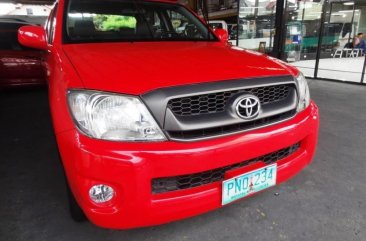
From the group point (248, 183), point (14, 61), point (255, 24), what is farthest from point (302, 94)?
point (255, 24)

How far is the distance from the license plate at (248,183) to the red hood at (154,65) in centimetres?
49

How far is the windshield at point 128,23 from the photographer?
2.12 metres

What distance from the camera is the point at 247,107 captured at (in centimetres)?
140

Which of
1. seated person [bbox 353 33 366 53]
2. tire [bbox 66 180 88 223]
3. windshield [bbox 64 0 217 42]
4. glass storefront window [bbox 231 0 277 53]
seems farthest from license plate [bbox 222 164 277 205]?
seated person [bbox 353 33 366 53]

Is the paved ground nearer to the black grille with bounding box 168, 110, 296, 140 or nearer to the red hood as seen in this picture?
the black grille with bounding box 168, 110, 296, 140

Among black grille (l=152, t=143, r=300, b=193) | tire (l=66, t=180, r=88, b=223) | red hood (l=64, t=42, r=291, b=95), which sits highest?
red hood (l=64, t=42, r=291, b=95)

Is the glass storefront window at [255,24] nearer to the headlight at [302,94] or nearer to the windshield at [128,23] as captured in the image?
the windshield at [128,23]

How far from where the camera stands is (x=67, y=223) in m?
1.76

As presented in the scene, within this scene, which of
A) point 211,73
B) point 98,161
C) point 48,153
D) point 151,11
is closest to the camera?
point 98,161

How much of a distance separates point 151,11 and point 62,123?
1563mm

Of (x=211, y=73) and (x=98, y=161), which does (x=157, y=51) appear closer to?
(x=211, y=73)

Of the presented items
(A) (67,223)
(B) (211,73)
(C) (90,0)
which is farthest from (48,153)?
(B) (211,73)

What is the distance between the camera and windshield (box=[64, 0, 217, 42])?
2.12 meters

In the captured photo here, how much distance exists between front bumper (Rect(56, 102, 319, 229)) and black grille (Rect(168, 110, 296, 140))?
3 centimetres
